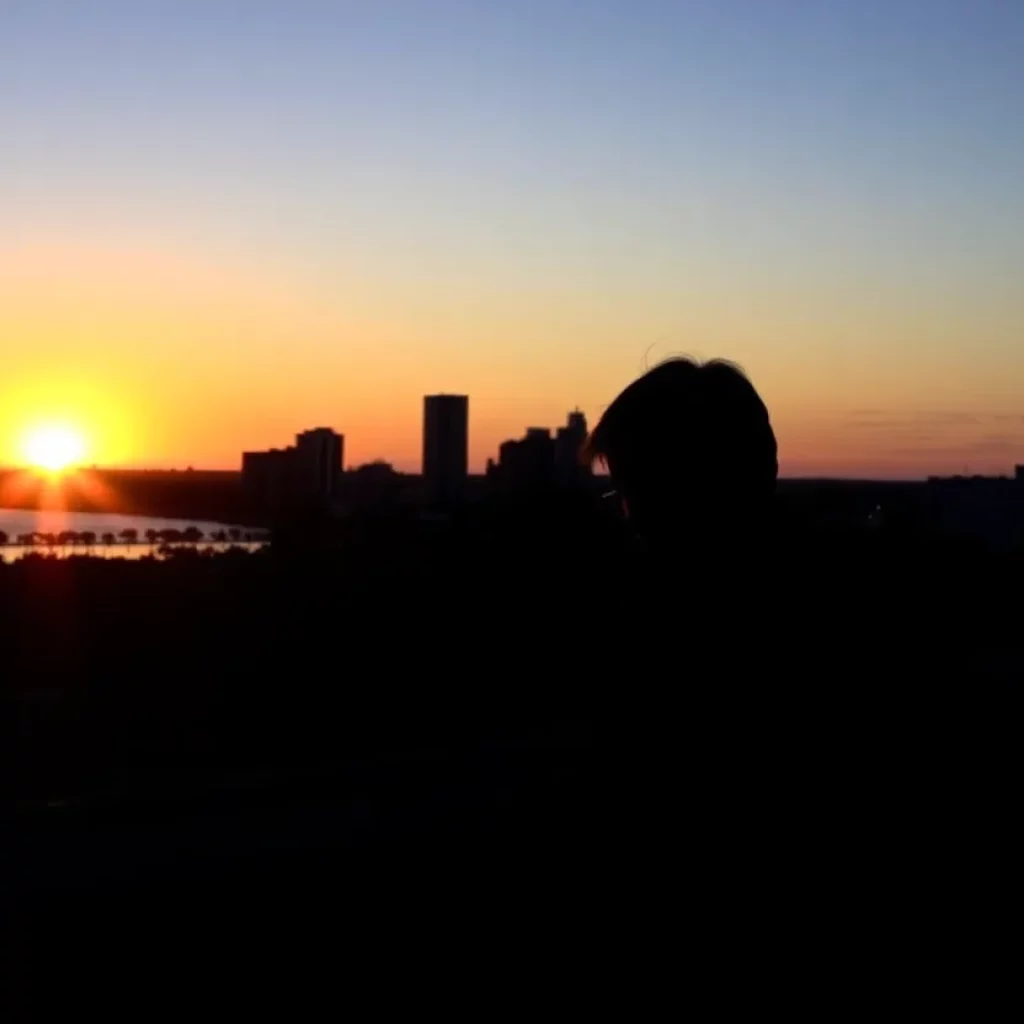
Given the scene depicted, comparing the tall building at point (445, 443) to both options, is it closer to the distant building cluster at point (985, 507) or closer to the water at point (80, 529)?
the water at point (80, 529)

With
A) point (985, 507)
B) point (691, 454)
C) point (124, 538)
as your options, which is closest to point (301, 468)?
point (124, 538)

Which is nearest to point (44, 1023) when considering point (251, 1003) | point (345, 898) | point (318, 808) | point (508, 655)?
point (251, 1003)

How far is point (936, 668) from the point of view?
5.93 ft

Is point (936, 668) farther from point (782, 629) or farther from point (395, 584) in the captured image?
point (395, 584)

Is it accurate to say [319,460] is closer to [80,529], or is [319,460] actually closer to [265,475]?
[265,475]

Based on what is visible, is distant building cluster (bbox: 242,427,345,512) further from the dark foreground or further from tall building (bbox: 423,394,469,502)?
the dark foreground

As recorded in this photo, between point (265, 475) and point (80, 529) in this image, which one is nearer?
point (80, 529)

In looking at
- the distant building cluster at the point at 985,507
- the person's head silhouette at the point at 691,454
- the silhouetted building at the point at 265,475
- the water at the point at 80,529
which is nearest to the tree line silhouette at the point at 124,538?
the water at the point at 80,529

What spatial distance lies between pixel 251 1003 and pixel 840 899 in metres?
5.54

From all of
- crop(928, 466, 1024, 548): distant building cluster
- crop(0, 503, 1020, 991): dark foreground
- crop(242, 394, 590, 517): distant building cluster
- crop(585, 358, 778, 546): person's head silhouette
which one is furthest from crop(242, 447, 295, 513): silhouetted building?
crop(585, 358, 778, 546): person's head silhouette

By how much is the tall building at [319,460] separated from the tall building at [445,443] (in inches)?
250

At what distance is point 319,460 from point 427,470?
1100 centimetres

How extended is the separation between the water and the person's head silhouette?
50981mm

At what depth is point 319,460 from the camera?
261ft
